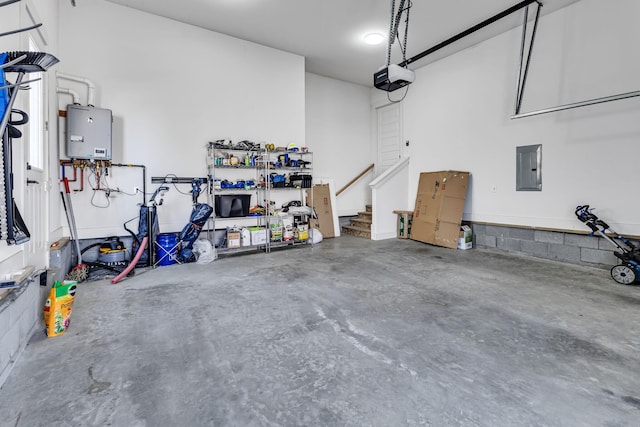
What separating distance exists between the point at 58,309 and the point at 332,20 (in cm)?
540

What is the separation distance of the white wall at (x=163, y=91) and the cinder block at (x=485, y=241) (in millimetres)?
4475

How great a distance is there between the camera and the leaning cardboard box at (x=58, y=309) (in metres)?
2.26

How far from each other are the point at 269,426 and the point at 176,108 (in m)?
5.05

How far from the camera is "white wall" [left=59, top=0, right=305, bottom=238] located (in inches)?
171

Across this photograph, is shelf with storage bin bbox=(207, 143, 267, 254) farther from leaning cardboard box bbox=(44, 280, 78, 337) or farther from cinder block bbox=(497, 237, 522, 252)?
cinder block bbox=(497, 237, 522, 252)

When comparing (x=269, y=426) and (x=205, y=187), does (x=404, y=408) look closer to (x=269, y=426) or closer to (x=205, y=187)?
(x=269, y=426)

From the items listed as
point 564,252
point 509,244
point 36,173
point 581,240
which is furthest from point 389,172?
point 36,173

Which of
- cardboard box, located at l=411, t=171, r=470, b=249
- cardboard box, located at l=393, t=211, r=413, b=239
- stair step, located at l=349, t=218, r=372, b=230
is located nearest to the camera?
cardboard box, located at l=411, t=171, r=470, b=249

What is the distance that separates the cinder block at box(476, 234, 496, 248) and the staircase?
227 centimetres

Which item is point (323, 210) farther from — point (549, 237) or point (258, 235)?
point (549, 237)

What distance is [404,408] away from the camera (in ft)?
5.05

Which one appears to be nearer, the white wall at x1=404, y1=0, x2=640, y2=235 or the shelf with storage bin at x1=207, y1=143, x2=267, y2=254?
the white wall at x1=404, y1=0, x2=640, y2=235

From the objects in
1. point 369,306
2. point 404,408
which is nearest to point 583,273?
point 369,306

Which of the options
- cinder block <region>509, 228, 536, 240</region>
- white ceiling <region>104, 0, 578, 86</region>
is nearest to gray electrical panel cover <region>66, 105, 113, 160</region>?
white ceiling <region>104, 0, 578, 86</region>
